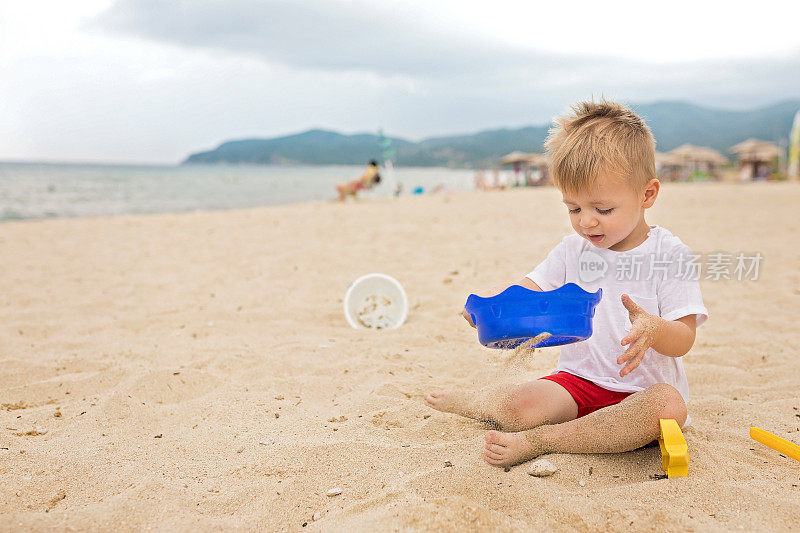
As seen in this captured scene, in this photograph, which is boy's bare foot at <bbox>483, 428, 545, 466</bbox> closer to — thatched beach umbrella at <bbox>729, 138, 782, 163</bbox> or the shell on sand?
the shell on sand

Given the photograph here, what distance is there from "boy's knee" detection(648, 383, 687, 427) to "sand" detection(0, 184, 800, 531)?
149mm

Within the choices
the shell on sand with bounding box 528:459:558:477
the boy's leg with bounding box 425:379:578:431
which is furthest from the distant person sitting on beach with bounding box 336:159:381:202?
the shell on sand with bounding box 528:459:558:477

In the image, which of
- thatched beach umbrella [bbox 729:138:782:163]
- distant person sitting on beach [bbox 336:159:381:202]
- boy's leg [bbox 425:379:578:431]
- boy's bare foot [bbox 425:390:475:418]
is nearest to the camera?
boy's leg [bbox 425:379:578:431]

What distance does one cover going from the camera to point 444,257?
17.0 feet

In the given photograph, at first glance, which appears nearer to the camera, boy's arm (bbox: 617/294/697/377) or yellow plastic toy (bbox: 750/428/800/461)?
boy's arm (bbox: 617/294/697/377)

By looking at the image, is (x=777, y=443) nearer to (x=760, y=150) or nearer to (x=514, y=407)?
(x=514, y=407)

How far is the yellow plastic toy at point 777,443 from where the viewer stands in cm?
170

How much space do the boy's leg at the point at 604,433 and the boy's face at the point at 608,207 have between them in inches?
21.0

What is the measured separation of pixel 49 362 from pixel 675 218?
7.70 meters

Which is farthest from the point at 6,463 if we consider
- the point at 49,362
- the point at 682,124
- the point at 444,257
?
the point at 682,124

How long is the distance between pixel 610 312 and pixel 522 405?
0.45 metres

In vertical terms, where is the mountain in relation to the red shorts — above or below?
above

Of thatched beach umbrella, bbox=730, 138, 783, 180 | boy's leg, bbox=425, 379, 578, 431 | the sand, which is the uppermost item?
thatched beach umbrella, bbox=730, 138, 783, 180

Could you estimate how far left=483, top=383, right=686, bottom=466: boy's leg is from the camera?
5.66 ft
